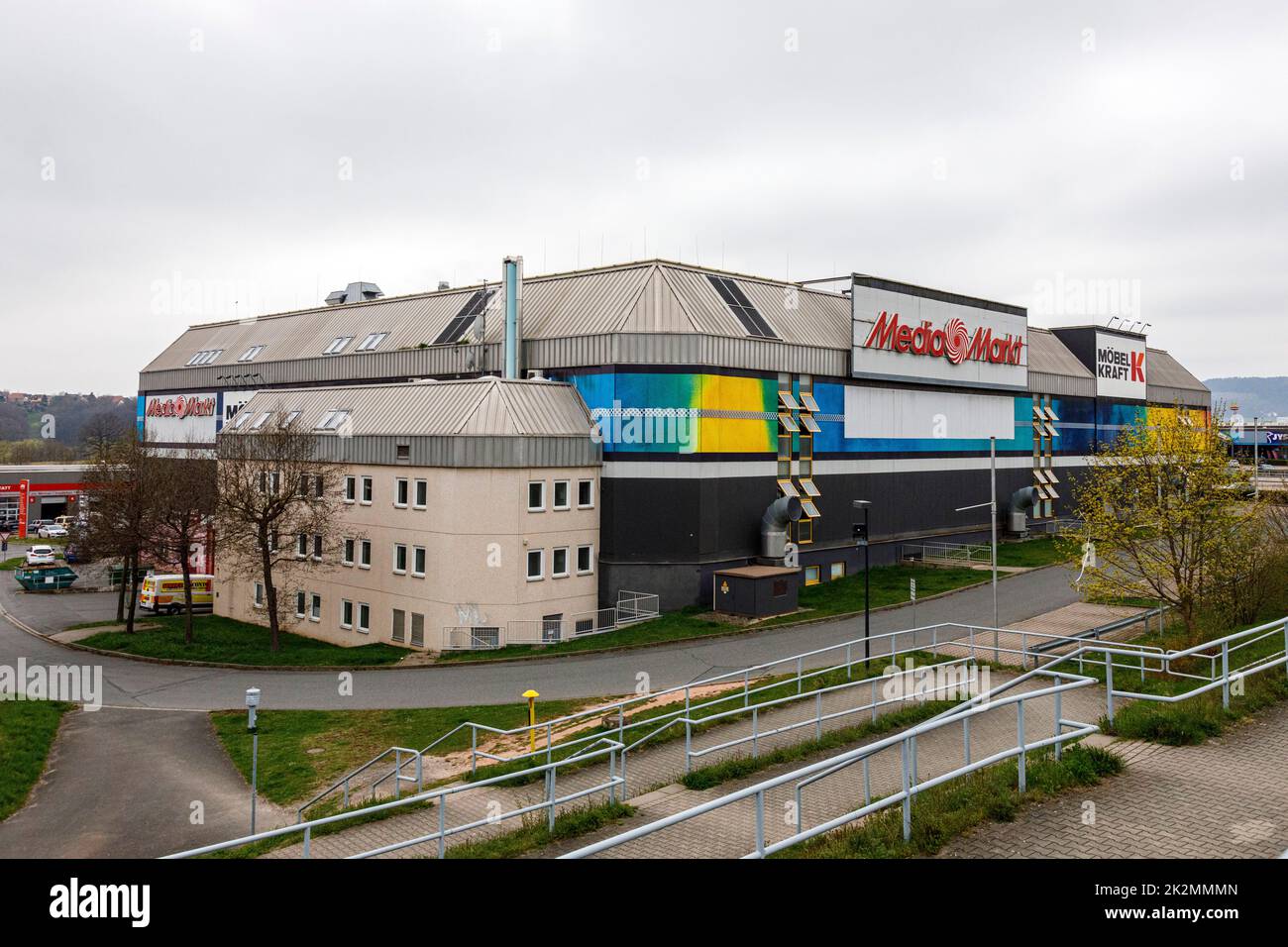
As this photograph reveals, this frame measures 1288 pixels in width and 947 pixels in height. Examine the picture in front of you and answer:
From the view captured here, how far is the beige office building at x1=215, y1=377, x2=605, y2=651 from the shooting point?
32625mm

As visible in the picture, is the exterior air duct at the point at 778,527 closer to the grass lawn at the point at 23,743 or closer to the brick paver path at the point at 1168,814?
the grass lawn at the point at 23,743

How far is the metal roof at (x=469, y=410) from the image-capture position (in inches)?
1323

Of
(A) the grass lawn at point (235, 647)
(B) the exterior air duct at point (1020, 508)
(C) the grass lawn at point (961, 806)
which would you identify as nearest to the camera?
(C) the grass lawn at point (961, 806)

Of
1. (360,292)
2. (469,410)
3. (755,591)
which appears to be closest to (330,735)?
(469,410)

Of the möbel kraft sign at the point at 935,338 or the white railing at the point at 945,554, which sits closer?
the möbel kraft sign at the point at 935,338

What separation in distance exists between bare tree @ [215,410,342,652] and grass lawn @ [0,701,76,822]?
25.9ft

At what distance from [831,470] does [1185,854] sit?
33.4m

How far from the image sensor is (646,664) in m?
28.5

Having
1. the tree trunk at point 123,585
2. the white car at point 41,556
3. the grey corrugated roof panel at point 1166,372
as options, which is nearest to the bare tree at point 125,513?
the tree trunk at point 123,585
